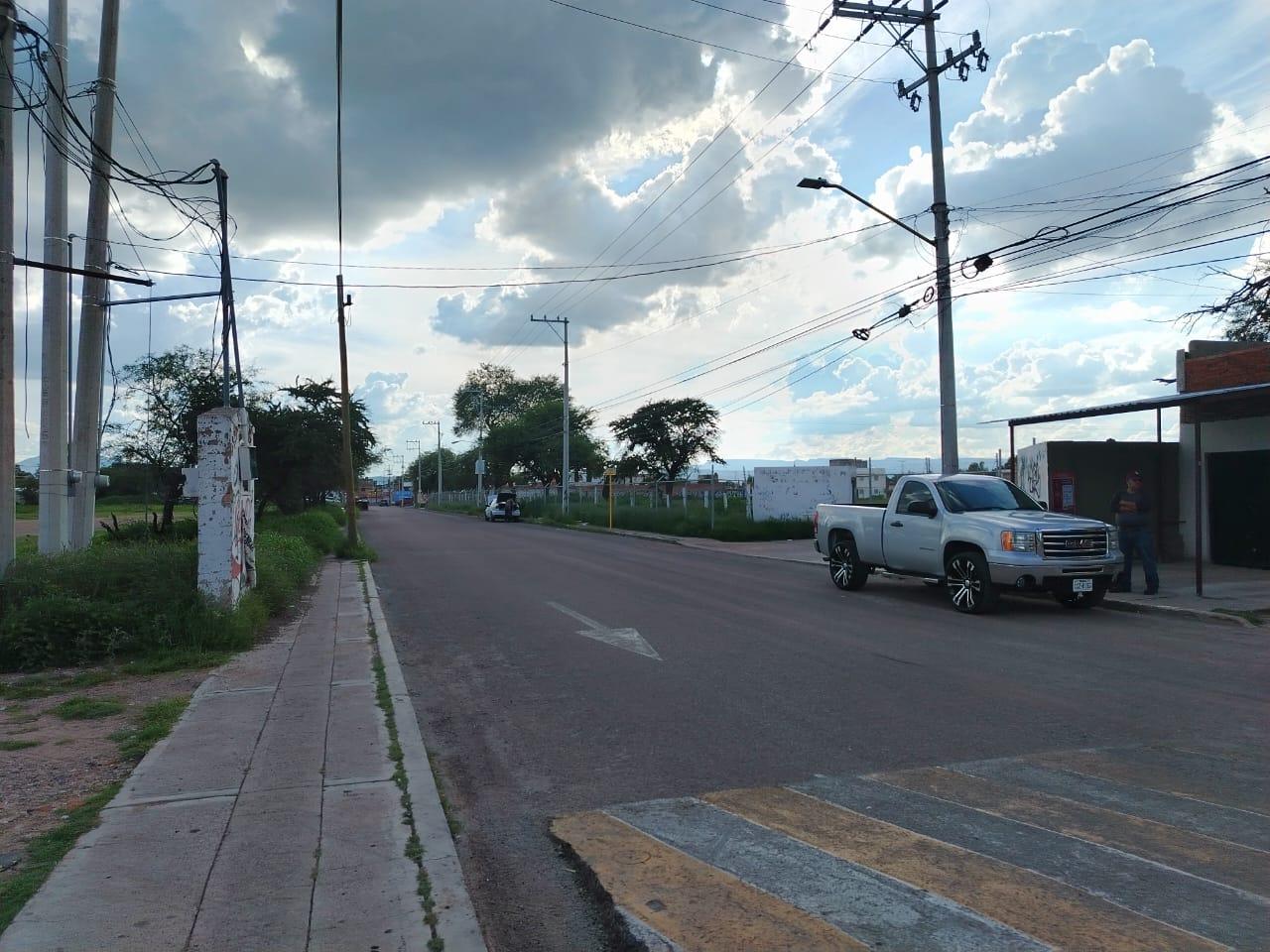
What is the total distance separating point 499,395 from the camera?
10988 centimetres

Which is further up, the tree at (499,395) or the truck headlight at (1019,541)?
the tree at (499,395)

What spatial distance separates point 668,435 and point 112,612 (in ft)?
221

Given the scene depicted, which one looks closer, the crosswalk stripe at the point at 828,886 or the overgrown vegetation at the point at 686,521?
the crosswalk stripe at the point at 828,886

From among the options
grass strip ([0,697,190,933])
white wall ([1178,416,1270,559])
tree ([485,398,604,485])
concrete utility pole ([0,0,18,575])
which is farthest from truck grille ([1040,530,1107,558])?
tree ([485,398,604,485])

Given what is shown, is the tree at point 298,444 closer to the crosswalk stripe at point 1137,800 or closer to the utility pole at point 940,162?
the utility pole at point 940,162

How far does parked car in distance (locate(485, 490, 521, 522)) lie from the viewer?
56.8m

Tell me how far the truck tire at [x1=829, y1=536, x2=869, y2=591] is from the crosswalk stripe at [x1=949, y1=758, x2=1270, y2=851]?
10.0 m

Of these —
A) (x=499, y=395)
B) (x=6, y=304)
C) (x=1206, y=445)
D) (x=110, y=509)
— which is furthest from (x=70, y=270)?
(x=499, y=395)

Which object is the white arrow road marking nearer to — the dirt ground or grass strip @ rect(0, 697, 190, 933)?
the dirt ground

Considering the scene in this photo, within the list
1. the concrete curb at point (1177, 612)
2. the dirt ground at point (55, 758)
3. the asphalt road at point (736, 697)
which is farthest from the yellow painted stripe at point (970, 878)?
the concrete curb at point (1177, 612)

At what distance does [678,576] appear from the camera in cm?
1928

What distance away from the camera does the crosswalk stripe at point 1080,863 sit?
3865mm

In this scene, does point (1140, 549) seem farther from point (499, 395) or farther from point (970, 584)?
point (499, 395)

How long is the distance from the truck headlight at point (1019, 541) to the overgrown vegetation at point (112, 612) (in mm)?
9565
